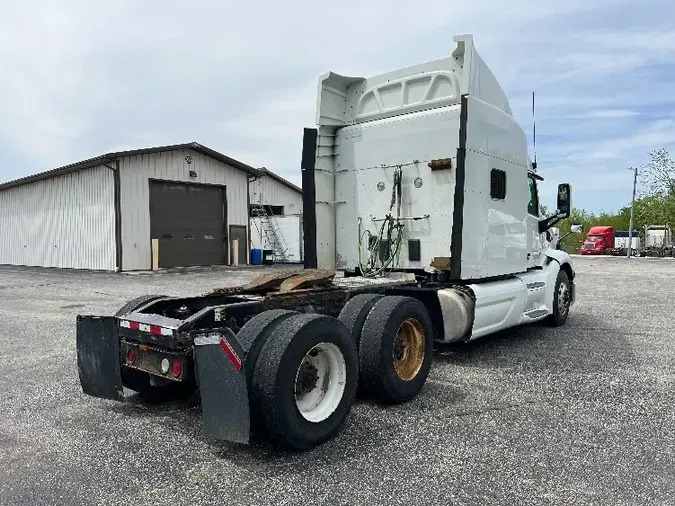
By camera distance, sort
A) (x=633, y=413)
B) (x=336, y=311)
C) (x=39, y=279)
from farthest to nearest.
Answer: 1. (x=39, y=279)
2. (x=336, y=311)
3. (x=633, y=413)

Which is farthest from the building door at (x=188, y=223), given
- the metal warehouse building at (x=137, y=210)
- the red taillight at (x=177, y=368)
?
the red taillight at (x=177, y=368)

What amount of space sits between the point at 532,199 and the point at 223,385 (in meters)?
6.46

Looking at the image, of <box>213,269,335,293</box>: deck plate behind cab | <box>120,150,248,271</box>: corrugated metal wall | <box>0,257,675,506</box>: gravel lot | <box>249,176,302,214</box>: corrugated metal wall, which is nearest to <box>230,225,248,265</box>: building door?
<box>120,150,248,271</box>: corrugated metal wall

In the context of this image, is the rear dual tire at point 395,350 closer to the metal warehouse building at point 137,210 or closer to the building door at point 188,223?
the metal warehouse building at point 137,210

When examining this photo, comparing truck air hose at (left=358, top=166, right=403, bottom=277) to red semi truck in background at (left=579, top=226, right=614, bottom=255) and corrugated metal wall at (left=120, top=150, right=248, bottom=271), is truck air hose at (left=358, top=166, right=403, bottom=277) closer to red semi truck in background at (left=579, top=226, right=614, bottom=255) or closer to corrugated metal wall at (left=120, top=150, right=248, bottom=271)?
corrugated metal wall at (left=120, top=150, right=248, bottom=271)

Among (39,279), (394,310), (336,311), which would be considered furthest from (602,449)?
(39,279)

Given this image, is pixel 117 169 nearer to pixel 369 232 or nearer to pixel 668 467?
pixel 369 232

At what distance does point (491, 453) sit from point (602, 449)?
2.78ft

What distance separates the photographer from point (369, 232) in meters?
7.77

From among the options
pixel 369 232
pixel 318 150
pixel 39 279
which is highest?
pixel 318 150

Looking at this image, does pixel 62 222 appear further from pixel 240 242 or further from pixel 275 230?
pixel 275 230

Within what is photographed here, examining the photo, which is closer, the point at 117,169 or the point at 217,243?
the point at 117,169

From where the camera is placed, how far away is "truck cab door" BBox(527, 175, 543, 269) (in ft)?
27.7

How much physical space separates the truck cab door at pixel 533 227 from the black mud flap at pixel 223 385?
589 cm
